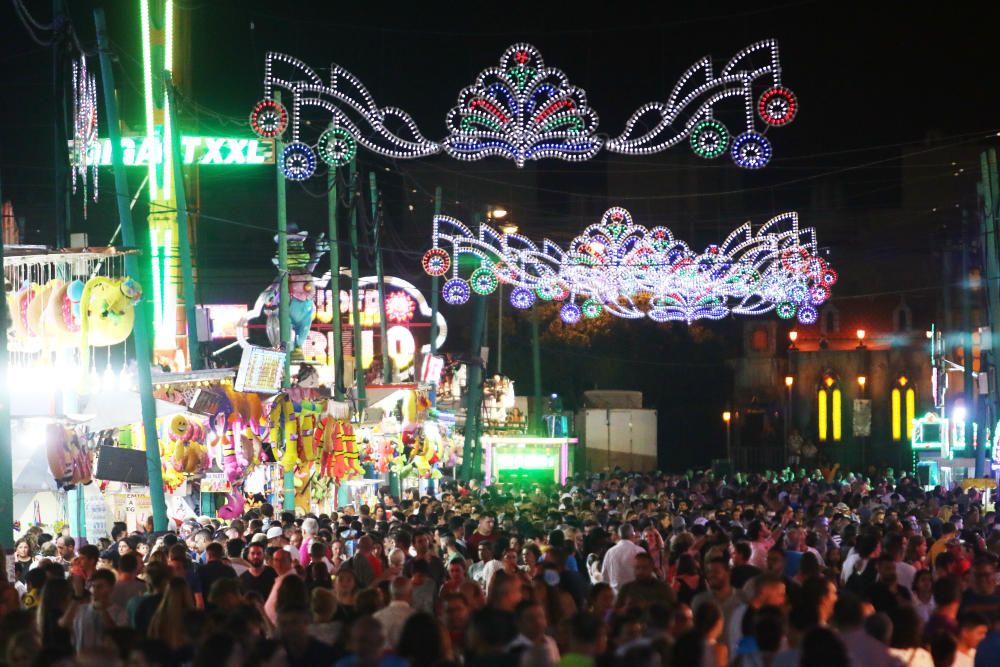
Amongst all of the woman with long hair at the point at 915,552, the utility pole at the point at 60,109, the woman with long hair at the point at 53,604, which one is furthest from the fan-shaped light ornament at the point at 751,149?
the woman with long hair at the point at 53,604

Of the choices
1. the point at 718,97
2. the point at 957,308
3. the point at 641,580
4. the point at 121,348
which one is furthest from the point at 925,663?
the point at 957,308

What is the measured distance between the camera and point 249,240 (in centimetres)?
5788

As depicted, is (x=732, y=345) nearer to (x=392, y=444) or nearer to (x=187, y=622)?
(x=392, y=444)

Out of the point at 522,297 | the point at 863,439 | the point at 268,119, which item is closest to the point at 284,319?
the point at 522,297

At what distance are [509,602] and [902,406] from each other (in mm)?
74255

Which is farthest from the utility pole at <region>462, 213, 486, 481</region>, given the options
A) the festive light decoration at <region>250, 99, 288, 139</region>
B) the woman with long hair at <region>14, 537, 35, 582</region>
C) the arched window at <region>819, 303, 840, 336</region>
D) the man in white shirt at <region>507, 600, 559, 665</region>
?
the arched window at <region>819, 303, 840, 336</region>

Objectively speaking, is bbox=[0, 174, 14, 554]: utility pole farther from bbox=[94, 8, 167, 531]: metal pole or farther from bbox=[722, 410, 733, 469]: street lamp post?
bbox=[722, 410, 733, 469]: street lamp post

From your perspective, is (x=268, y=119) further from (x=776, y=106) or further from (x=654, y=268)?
(x=654, y=268)

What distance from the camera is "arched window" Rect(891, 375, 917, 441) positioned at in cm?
8062

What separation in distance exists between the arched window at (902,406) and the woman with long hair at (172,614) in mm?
73984

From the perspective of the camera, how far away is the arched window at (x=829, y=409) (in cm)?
8212

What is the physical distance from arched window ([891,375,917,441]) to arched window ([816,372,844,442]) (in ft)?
9.13

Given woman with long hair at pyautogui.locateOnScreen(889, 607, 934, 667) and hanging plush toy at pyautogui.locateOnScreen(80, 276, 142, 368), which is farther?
hanging plush toy at pyautogui.locateOnScreen(80, 276, 142, 368)

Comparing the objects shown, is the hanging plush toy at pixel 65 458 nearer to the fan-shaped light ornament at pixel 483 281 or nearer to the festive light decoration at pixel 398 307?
the fan-shaped light ornament at pixel 483 281
